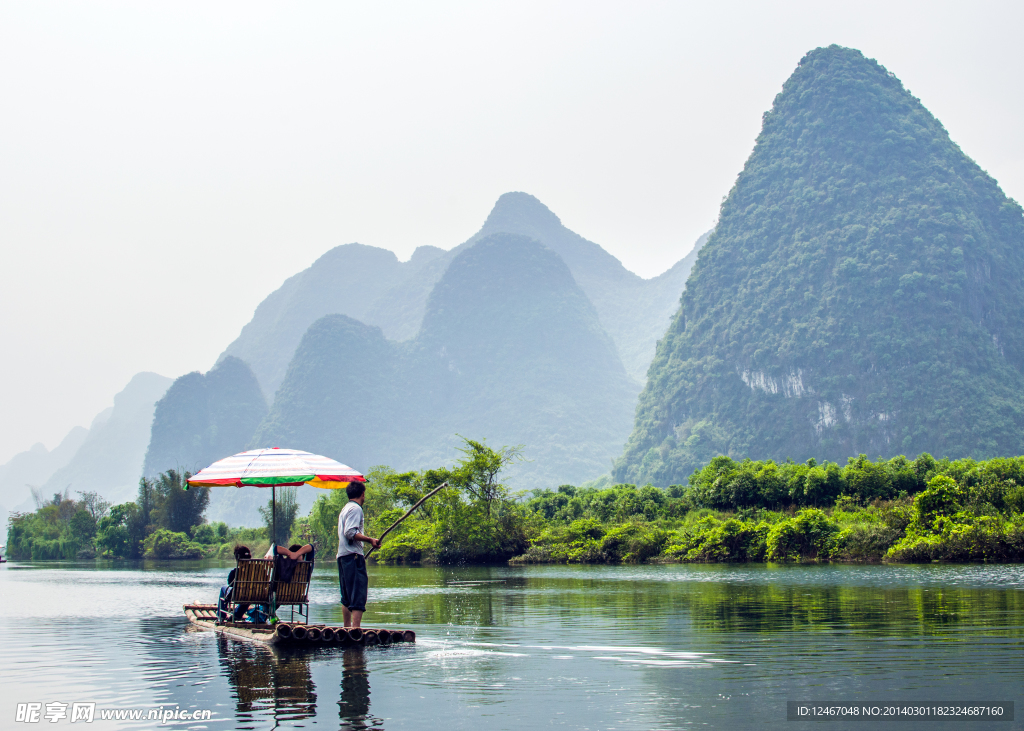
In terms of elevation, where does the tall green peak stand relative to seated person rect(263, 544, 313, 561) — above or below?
above

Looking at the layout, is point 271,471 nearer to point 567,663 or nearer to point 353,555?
point 353,555

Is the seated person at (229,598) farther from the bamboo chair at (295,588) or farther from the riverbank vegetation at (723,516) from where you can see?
the riverbank vegetation at (723,516)

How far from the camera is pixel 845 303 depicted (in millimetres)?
135875

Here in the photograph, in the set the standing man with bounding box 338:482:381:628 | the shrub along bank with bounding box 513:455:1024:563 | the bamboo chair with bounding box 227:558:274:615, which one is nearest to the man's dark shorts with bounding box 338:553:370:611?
the standing man with bounding box 338:482:381:628

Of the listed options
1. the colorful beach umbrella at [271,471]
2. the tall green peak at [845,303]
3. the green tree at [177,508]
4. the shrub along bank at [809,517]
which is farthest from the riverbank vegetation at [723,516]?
the tall green peak at [845,303]

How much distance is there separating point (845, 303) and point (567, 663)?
134755 millimetres

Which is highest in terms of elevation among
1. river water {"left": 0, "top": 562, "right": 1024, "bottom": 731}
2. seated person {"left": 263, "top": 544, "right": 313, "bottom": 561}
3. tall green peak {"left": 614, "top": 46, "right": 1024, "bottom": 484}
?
tall green peak {"left": 614, "top": 46, "right": 1024, "bottom": 484}

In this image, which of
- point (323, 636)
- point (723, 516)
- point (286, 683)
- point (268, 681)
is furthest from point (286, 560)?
point (723, 516)

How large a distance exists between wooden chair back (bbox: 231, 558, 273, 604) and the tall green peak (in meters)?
113

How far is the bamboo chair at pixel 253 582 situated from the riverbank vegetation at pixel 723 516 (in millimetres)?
26798

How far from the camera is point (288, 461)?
1374cm

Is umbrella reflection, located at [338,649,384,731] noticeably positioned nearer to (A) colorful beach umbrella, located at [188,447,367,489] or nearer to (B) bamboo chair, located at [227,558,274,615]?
(B) bamboo chair, located at [227,558,274,615]

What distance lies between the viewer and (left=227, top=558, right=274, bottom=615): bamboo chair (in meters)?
13.0

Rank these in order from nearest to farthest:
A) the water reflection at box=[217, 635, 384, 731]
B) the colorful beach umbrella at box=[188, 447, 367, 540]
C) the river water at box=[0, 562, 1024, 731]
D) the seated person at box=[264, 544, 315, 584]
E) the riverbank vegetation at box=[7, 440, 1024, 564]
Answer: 1. the water reflection at box=[217, 635, 384, 731]
2. the river water at box=[0, 562, 1024, 731]
3. the seated person at box=[264, 544, 315, 584]
4. the colorful beach umbrella at box=[188, 447, 367, 540]
5. the riverbank vegetation at box=[7, 440, 1024, 564]
